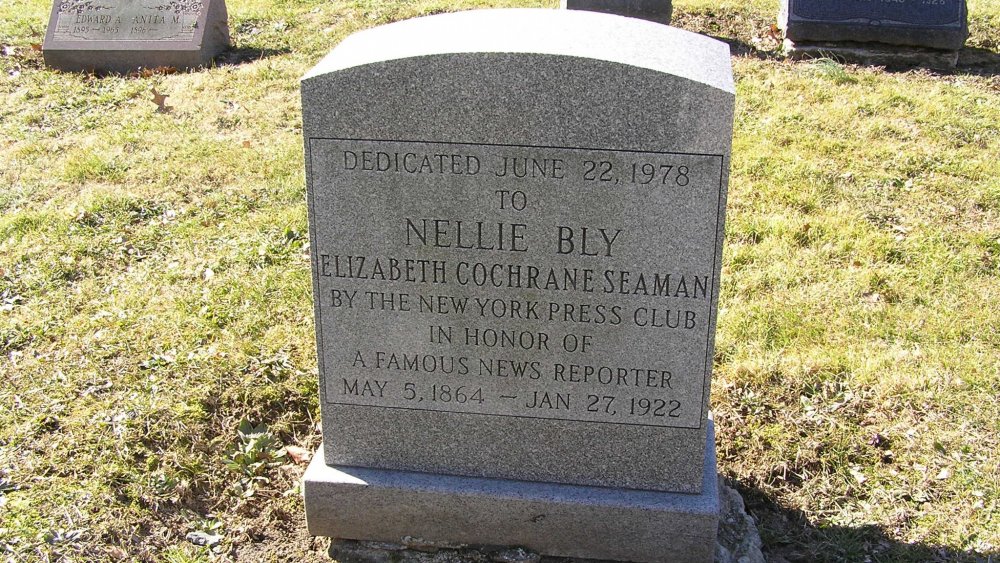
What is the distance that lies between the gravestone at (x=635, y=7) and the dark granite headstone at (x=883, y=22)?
1208 mm

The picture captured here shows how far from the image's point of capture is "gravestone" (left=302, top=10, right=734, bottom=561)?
260cm

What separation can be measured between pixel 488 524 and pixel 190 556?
43.1 inches

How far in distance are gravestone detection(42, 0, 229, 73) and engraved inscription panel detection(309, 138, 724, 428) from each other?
6646 mm

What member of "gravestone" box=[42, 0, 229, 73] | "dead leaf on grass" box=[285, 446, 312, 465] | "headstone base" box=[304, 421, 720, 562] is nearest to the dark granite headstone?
"gravestone" box=[42, 0, 229, 73]

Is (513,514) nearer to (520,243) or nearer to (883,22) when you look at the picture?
(520,243)

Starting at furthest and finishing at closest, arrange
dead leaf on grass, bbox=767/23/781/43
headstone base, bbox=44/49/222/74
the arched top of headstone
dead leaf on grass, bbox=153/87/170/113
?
dead leaf on grass, bbox=767/23/781/43 → headstone base, bbox=44/49/222/74 → dead leaf on grass, bbox=153/87/170/113 → the arched top of headstone

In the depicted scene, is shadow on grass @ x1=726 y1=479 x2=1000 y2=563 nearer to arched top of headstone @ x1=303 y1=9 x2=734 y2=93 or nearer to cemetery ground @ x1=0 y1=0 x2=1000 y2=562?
cemetery ground @ x1=0 y1=0 x2=1000 y2=562

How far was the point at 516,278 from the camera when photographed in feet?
9.29

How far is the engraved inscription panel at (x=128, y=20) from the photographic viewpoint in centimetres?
873

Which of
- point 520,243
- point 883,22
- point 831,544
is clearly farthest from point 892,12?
point 520,243

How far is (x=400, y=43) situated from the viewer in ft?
9.05

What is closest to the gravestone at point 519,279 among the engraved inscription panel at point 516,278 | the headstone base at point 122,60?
the engraved inscription panel at point 516,278

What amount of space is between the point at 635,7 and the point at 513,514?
6.80 metres

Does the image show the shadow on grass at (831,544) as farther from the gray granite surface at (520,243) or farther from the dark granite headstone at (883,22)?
the dark granite headstone at (883,22)
